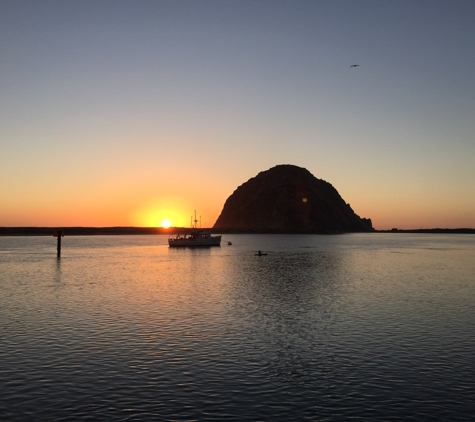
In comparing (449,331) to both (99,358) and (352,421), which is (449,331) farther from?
(99,358)

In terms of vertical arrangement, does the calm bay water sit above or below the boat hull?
below

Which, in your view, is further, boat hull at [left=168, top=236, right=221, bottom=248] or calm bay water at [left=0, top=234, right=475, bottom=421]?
boat hull at [left=168, top=236, right=221, bottom=248]

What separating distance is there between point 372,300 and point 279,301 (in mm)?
7902

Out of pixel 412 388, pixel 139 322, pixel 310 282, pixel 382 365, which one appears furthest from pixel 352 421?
pixel 310 282

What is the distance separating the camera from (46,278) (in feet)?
203

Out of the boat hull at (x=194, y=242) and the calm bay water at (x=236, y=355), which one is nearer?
the calm bay water at (x=236, y=355)

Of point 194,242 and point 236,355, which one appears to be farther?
point 194,242

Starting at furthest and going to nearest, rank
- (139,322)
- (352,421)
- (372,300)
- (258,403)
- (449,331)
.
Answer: (372,300) < (139,322) < (449,331) < (258,403) < (352,421)

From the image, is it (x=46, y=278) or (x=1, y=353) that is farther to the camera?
(x=46, y=278)

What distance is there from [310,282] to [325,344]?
107ft

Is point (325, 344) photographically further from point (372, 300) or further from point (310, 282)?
point (310, 282)

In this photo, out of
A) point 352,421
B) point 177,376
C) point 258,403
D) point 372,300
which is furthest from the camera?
point 372,300

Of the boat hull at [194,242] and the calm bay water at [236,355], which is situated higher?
the boat hull at [194,242]

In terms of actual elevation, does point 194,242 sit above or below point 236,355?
above
